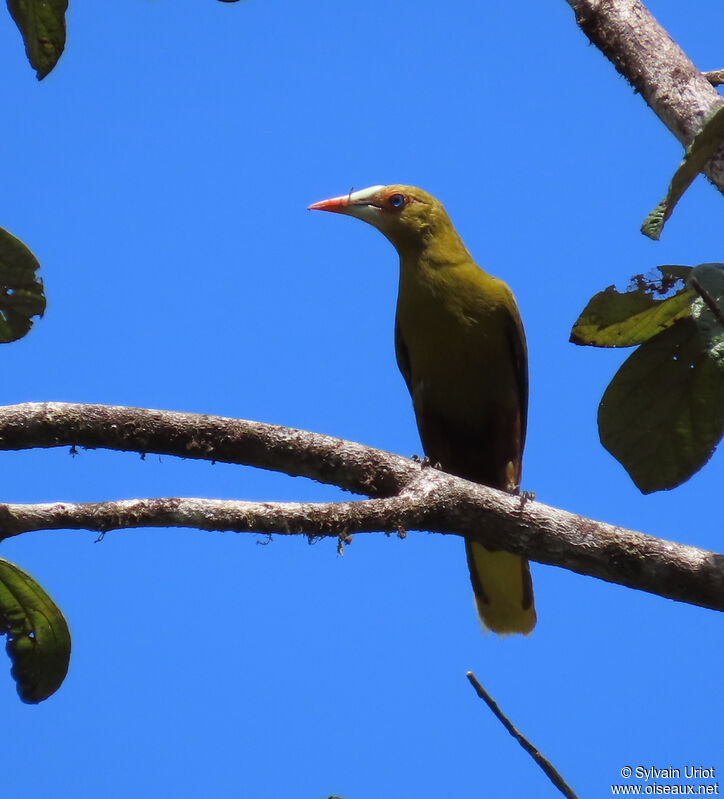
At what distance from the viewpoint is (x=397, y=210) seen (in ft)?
18.0

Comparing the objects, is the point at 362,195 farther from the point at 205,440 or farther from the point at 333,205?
the point at 205,440

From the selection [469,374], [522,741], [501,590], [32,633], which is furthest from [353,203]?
[522,741]

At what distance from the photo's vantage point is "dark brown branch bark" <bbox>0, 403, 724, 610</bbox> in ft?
8.54

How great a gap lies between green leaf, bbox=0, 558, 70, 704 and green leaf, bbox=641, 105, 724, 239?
6.07 ft

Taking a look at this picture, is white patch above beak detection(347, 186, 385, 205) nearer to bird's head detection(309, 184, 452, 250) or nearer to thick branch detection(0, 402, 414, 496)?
bird's head detection(309, 184, 452, 250)

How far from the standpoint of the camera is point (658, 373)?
8.97ft

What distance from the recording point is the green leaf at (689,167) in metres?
1.95

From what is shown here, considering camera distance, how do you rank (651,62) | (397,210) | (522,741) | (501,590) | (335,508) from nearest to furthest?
(522,741) < (335,508) < (651,62) < (501,590) < (397,210)

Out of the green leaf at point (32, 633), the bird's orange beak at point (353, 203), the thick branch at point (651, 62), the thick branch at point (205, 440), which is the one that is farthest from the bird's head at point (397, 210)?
the green leaf at point (32, 633)

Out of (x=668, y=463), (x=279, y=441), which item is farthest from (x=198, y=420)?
(x=668, y=463)

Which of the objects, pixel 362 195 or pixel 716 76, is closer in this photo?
pixel 716 76

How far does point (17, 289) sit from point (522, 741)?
1.75 metres

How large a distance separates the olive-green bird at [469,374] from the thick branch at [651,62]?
2.08 metres

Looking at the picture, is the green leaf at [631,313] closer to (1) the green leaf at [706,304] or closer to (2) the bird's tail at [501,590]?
(1) the green leaf at [706,304]
